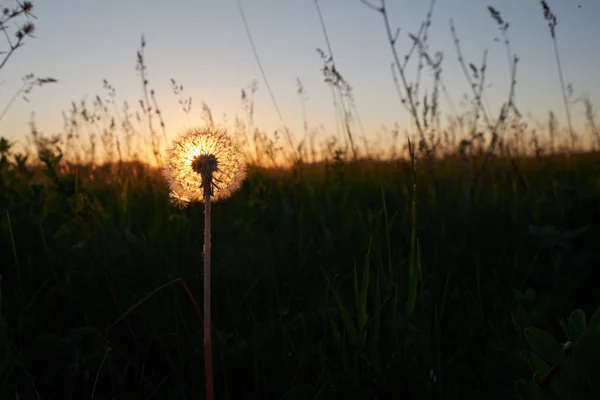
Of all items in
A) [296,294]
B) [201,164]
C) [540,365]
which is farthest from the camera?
[296,294]

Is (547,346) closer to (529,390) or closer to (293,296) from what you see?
(529,390)

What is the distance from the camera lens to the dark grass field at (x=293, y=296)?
1.40m

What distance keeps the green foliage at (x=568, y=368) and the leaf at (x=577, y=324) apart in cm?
2

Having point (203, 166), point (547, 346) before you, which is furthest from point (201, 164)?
point (547, 346)

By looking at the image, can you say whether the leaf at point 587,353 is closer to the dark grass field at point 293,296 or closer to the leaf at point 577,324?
the leaf at point 577,324

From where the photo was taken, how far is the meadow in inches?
54.9

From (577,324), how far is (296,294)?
1070mm

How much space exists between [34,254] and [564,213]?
7.75ft

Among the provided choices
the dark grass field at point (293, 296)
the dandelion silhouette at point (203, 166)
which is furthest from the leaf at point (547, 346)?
the dandelion silhouette at point (203, 166)

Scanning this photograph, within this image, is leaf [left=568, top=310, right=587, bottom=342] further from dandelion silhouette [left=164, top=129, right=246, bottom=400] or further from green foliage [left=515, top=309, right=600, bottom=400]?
dandelion silhouette [left=164, top=129, right=246, bottom=400]

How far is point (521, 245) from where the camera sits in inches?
89.3

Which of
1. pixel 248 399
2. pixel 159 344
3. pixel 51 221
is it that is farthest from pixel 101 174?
pixel 248 399

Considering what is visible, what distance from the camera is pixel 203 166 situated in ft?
3.39

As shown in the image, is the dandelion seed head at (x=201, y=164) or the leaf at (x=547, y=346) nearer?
the leaf at (x=547, y=346)
